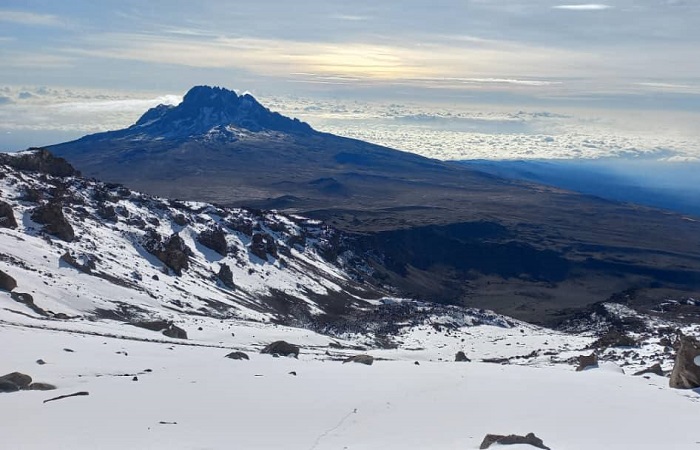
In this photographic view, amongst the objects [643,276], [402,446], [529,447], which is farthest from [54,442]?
[643,276]

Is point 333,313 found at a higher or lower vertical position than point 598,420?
lower

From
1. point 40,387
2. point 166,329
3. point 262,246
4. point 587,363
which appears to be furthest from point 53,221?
point 587,363

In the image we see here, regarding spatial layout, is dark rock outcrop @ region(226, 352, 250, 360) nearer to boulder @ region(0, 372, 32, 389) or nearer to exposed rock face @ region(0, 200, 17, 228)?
boulder @ region(0, 372, 32, 389)

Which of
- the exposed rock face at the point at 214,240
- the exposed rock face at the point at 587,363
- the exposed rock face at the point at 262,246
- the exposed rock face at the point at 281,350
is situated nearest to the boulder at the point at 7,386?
the exposed rock face at the point at 281,350

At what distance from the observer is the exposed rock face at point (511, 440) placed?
516 inches

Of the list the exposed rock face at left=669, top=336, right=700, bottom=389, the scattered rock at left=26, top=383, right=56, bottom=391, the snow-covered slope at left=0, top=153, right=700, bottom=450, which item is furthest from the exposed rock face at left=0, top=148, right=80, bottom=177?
the exposed rock face at left=669, top=336, right=700, bottom=389

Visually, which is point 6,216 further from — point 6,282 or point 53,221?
point 6,282

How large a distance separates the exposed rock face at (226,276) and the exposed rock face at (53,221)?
17.2 metres

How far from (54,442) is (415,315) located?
6200 centimetres

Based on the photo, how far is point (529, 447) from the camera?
12.9 metres

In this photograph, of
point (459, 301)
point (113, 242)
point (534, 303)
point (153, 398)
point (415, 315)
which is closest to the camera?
point (153, 398)

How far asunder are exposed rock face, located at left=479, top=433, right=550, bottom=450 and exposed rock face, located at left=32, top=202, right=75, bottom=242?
165ft

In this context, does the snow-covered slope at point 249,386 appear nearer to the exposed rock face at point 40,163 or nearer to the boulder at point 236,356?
the boulder at point 236,356

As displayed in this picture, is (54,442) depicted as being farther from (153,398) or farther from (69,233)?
(69,233)
